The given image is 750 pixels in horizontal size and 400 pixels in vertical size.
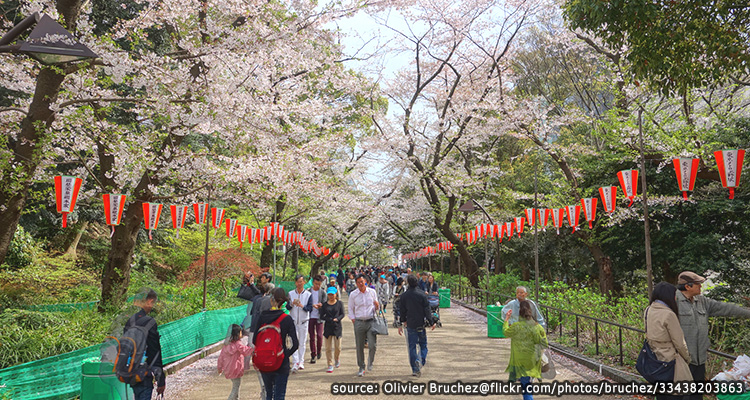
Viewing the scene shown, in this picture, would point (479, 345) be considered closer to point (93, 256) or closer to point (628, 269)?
point (628, 269)

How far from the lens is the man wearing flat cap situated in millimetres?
5098

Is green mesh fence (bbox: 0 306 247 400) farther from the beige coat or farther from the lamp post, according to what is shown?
the beige coat

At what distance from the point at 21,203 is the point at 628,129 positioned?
14.8 metres

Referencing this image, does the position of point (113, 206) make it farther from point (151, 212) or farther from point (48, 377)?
point (48, 377)

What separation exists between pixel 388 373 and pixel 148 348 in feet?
15.9

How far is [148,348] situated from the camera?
16.9 feet

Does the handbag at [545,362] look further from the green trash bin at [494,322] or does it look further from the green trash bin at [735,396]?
the green trash bin at [494,322]

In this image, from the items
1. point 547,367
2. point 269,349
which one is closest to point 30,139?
point 269,349

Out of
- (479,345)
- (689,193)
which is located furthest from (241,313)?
(689,193)

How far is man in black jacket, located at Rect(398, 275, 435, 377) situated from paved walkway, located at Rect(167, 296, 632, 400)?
0.33 meters

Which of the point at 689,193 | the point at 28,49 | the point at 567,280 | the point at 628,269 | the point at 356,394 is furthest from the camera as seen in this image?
the point at 567,280

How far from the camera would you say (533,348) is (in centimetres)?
625

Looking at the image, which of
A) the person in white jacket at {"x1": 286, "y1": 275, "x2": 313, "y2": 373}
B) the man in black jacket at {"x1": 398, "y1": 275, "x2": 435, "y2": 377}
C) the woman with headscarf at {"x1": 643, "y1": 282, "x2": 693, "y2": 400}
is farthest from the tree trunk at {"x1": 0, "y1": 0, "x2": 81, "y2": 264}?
the woman with headscarf at {"x1": 643, "y1": 282, "x2": 693, "y2": 400}

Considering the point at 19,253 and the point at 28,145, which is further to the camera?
the point at 19,253
